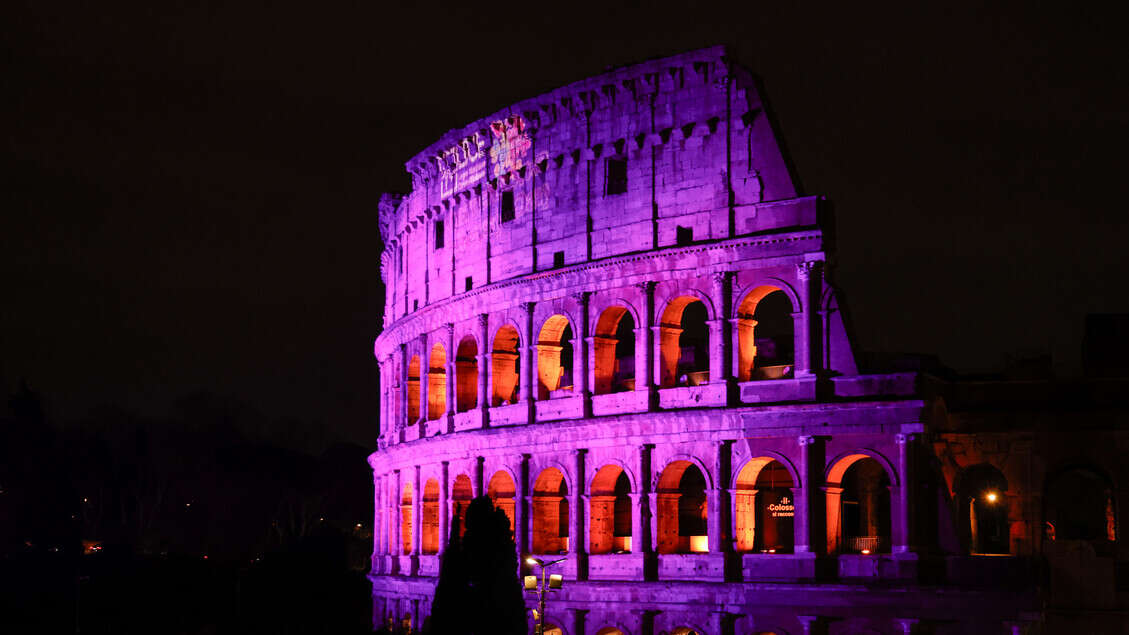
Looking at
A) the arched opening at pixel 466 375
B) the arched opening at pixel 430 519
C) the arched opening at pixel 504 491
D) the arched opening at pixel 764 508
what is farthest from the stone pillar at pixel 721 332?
the arched opening at pixel 430 519

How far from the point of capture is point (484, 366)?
41344mm

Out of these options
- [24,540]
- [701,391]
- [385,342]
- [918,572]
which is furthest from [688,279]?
[24,540]

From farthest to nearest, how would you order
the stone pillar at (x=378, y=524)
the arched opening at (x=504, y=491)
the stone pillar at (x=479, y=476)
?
the stone pillar at (x=378, y=524) < the arched opening at (x=504, y=491) < the stone pillar at (x=479, y=476)

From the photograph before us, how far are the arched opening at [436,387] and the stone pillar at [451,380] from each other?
5.09ft

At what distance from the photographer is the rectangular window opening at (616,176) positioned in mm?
38000

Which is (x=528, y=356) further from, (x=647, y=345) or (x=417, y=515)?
(x=417, y=515)

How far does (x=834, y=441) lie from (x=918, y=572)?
351cm

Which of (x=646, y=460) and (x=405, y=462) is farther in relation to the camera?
(x=405, y=462)

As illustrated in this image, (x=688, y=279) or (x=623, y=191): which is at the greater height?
(x=623, y=191)

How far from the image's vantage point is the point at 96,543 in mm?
80312

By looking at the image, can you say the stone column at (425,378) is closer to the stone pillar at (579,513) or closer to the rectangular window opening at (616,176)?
the stone pillar at (579,513)

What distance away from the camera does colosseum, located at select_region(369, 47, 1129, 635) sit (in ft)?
106

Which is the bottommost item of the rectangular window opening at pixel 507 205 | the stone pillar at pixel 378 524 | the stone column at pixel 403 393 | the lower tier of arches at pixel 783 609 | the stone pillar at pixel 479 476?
the lower tier of arches at pixel 783 609

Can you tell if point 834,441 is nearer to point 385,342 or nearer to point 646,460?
point 646,460
